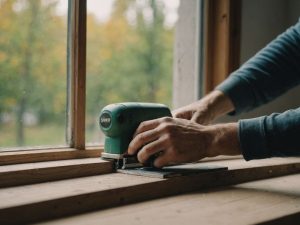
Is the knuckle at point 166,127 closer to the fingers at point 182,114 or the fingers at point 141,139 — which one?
the fingers at point 141,139

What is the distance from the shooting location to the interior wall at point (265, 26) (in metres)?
1.85

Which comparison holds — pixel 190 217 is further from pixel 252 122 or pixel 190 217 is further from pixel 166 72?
pixel 166 72

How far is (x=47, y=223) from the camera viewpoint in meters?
0.86

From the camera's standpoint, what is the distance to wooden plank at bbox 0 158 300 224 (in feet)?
2.87

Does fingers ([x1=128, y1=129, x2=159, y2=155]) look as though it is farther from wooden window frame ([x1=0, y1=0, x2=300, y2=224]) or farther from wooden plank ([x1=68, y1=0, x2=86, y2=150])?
wooden plank ([x1=68, y1=0, x2=86, y2=150])

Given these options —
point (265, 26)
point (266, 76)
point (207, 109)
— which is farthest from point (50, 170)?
point (265, 26)

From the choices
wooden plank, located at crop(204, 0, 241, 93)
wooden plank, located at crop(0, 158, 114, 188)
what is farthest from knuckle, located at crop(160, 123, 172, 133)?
wooden plank, located at crop(204, 0, 241, 93)

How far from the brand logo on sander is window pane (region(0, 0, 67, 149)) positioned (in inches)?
7.2

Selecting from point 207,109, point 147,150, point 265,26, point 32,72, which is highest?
point 265,26

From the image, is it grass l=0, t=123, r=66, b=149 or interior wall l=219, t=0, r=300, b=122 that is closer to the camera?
grass l=0, t=123, r=66, b=149

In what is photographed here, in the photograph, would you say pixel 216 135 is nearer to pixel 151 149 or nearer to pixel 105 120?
pixel 151 149

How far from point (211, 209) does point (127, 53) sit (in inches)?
33.5

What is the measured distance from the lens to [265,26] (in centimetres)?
194

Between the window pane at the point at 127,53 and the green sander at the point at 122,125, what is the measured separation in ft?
0.58
